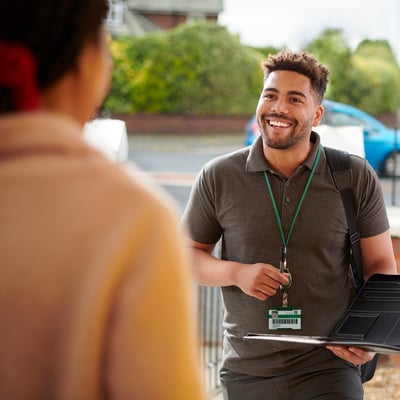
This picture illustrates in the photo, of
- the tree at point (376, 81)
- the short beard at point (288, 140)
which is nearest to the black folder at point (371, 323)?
the short beard at point (288, 140)

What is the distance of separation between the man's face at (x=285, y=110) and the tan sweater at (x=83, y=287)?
213cm

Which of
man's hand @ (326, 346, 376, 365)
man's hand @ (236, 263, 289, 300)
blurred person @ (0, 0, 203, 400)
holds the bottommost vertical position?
man's hand @ (326, 346, 376, 365)

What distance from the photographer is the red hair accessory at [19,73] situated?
0.93 m

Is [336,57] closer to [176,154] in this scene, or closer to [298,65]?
[176,154]

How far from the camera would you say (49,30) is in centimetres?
93

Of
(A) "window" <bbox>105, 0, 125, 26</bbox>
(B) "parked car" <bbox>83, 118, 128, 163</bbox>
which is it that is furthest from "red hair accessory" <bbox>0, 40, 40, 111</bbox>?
(A) "window" <bbox>105, 0, 125, 26</bbox>

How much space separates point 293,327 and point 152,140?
57.2ft

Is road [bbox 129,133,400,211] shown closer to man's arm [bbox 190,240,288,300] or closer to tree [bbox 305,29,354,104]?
tree [bbox 305,29,354,104]

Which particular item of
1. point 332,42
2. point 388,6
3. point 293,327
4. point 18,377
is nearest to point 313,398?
point 293,327

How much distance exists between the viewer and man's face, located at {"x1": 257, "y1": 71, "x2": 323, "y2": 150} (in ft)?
9.78

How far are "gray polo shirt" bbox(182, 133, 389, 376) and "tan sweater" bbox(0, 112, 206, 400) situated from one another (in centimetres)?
198

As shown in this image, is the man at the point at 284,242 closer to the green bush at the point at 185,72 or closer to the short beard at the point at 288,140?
the short beard at the point at 288,140

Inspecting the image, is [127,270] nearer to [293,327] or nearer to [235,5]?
[293,327]

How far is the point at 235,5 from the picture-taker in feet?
47.0
